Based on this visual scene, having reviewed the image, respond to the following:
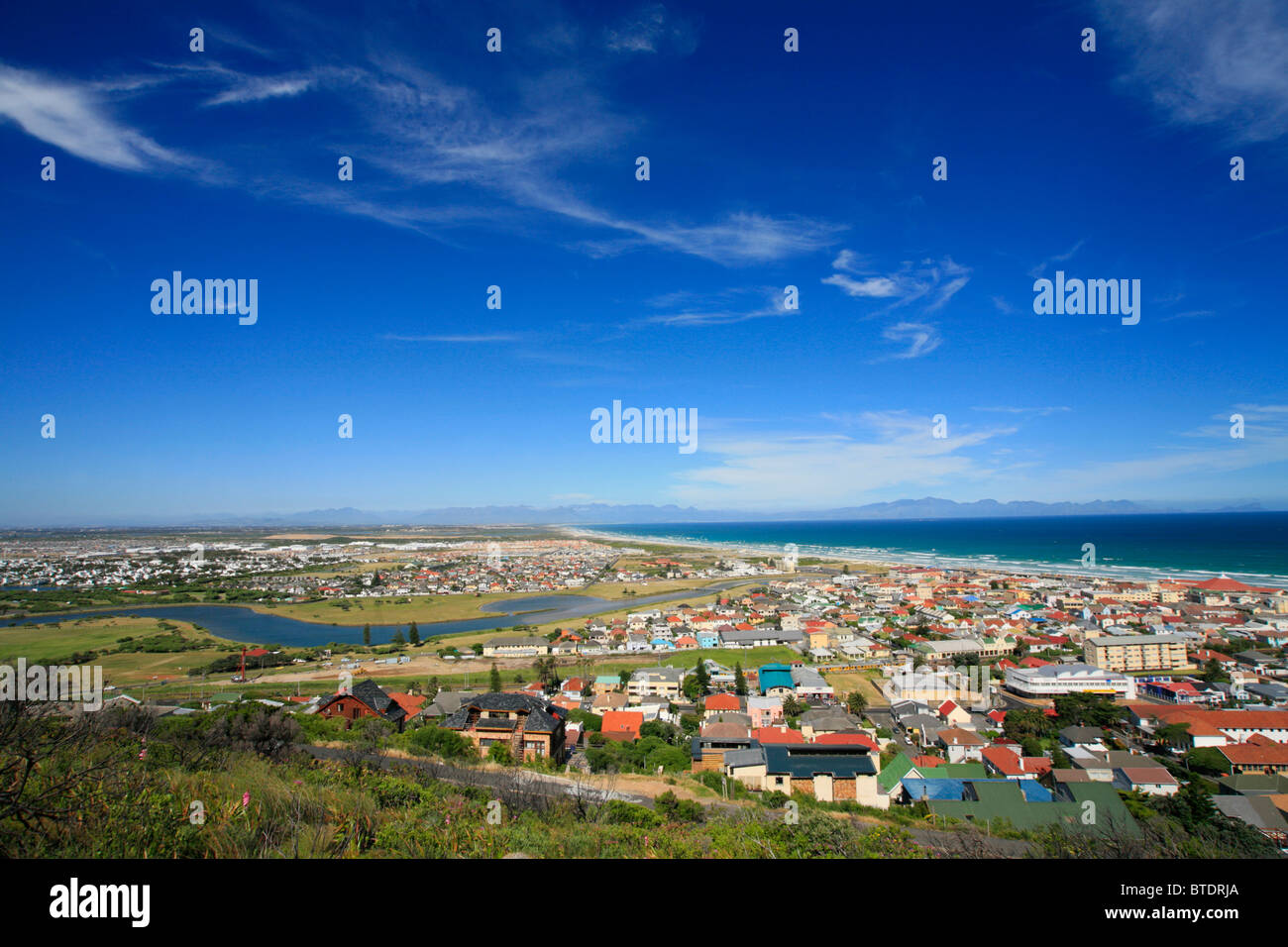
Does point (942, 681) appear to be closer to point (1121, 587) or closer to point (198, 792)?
point (198, 792)

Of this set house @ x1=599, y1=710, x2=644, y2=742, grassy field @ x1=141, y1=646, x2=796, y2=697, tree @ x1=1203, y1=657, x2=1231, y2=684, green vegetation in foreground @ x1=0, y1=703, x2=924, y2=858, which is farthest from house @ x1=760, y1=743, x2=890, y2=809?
tree @ x1=1203, y1=657, x2=1231, y2=684

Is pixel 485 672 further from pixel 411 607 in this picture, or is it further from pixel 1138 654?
pixel 1138 654

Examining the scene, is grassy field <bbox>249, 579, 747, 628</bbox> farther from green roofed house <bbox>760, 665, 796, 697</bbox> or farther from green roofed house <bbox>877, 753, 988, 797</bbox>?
green roofed house <bbox>877, 753, 988, 797</bbox>

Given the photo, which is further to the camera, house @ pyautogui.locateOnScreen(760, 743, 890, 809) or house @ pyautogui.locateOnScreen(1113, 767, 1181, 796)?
house @ pyautogui.locateOnScreen(1113, 767, 1181, 796)

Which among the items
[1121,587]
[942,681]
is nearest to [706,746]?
[942,681]

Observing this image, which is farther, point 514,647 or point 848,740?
point 514,647

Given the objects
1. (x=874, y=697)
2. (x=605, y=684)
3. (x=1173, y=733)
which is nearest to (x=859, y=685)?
(x=874, y=697)

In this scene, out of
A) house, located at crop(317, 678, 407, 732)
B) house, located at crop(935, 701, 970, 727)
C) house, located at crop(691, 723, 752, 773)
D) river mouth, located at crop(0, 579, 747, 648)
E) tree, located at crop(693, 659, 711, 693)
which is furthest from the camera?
river mouth, located at crop(0, 579, 747, 648)
